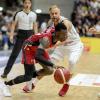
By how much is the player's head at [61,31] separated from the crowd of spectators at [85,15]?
13425 millimetres

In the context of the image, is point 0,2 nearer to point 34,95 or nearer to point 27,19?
point 27,19

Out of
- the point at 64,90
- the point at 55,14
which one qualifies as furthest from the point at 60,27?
the point at 64,90

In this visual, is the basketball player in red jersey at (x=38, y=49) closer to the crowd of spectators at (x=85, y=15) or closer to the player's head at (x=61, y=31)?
the player's head at (x=61, y=31)

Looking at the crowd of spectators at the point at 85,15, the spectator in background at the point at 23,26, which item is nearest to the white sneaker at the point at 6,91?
the spectator in background at the point at 23,26

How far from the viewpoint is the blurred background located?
2116cm

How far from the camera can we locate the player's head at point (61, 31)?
25.3 ft

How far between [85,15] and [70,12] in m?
2.13

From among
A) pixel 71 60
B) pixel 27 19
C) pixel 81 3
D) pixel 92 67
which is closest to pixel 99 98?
pixel 71 60

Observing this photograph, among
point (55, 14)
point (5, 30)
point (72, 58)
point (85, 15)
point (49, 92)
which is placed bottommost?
point (49, 92)

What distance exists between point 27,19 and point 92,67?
4.06 metres

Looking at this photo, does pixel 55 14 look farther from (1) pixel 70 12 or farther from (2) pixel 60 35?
(1) pixel 70 12

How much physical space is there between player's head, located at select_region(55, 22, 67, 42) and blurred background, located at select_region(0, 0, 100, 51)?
12.0 meters

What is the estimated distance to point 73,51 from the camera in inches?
338

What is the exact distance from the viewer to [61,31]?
25.3 feet
